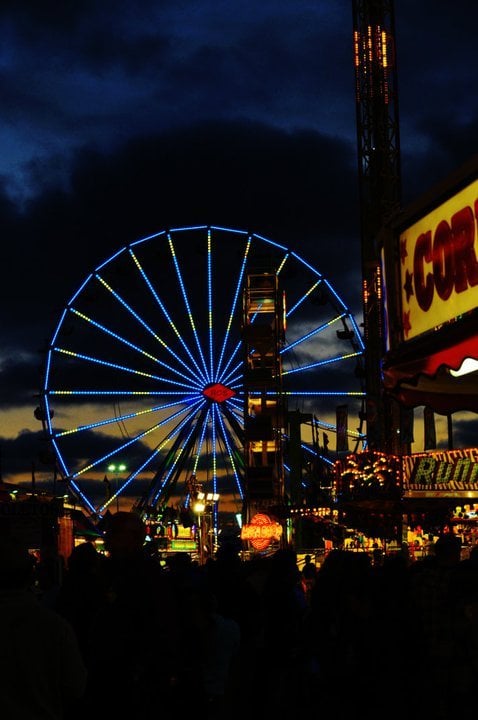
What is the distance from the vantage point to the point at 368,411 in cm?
3638

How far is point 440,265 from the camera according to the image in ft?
19.6

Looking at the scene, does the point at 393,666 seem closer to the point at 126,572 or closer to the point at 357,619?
the point at 357,619

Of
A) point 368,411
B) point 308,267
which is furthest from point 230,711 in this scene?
point 308,267

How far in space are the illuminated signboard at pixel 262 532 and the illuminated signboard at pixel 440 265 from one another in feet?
86.6

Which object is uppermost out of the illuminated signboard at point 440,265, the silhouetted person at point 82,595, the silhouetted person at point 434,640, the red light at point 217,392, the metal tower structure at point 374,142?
the metal tower structure at point 374,142

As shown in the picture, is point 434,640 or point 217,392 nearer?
point 434,640

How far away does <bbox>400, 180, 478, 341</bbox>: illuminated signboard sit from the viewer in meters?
5.60

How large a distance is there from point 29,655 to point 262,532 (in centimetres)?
2892

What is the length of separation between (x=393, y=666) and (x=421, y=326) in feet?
6.09

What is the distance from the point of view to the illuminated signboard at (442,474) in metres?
13.8

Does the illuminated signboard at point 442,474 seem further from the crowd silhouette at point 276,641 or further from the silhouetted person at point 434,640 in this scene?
the silhouetted person at point 434,640

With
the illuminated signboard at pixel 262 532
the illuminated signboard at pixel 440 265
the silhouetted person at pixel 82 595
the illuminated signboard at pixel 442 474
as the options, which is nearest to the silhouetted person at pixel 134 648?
the silhouetted person at pixel 82 595

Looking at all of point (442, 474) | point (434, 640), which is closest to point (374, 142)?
point (442, 474)

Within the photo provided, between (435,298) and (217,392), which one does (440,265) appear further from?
(217,392)
